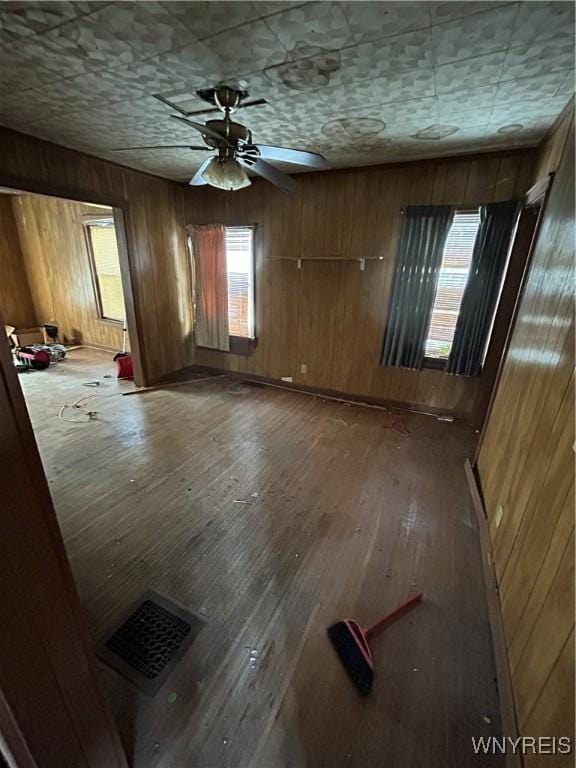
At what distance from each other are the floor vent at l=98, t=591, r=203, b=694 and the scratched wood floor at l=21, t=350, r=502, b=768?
0.16 feet

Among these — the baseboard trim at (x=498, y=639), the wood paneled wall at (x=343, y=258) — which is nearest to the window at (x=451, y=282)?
the wood paneled wall at (x=343, y=258)

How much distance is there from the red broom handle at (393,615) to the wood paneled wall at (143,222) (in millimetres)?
3894

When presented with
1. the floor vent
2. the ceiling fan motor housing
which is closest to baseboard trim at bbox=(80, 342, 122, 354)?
the ceiling fan motor housing

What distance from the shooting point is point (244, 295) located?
14.5 feet

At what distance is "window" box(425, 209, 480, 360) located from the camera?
10.3 feet

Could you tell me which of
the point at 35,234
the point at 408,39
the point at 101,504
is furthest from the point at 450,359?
the point at 35,234

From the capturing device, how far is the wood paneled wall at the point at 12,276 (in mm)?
5712

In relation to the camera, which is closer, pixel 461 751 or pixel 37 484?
pixel 37 484

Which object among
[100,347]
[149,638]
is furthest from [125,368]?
[149,638]

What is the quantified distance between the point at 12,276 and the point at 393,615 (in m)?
7.66

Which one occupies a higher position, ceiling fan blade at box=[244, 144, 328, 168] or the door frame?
ceiling fan blade at box=[244, 144, 328, 168]

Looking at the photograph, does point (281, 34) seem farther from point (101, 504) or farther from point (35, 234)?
point (35, 234)

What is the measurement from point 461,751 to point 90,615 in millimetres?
1669

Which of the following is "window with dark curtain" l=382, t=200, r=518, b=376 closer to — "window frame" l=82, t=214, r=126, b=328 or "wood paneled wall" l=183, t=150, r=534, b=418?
"wood paneled wall" l=183, t=150, r=534, b=418
